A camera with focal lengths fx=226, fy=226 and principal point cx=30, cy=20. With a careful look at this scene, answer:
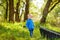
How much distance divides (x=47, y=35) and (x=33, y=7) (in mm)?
28656

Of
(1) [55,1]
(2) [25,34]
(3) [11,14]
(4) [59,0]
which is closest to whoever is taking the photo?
(2) [25,34]

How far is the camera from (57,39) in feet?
35.1

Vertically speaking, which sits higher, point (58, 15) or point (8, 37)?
point (8, 37)

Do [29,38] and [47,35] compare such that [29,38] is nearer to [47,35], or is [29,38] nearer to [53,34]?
[47,35]

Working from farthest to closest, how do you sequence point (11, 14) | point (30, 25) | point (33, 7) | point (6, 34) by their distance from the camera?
1. point (33, 7)
2. point (11, 14)
3. point (6, 34)
4. point (30, 25)

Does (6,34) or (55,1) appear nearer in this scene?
(6,34)

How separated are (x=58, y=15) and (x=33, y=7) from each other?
6321 millimetres

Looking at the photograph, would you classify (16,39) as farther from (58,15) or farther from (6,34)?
(58,15)

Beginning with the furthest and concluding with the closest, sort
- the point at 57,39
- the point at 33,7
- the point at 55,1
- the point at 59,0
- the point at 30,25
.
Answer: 1. the point at 33,7
2. the point at 55,1
3. the point at 59,0
4. the point at 30,25
5. the point at 57,39

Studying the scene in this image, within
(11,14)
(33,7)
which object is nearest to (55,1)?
(11,14)

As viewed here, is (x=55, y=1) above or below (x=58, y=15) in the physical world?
above

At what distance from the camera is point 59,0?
21875 millimetres

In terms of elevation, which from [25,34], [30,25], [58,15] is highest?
[30,25]

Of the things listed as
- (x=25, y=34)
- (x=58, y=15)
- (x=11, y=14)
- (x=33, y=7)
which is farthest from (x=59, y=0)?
(x=58, y=15)
